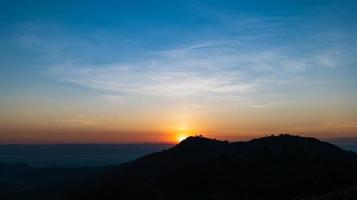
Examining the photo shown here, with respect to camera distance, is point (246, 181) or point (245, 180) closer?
point (246, 181)

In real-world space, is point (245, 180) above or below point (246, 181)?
above

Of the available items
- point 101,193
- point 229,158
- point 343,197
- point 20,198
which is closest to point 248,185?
point 229,158

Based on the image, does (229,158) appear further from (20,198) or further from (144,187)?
(20,198)

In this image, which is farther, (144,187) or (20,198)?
(20,198)

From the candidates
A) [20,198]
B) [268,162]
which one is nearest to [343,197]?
[268,162]

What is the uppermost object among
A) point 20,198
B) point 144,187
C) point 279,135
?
point 279,135

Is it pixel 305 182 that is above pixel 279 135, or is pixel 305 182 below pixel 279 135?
below

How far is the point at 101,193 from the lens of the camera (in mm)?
84875

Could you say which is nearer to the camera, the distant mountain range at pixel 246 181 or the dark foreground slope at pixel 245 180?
the distant mountain range at pixel 246 181

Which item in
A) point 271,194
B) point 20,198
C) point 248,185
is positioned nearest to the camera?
point 271,194

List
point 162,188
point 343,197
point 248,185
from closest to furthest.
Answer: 1. point 343,197
2. point 248,185
3. point 162,188

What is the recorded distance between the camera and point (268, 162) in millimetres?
97188

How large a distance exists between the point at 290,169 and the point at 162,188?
2975 centimetres

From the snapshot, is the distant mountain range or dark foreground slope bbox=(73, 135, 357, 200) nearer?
the distant mountain range
